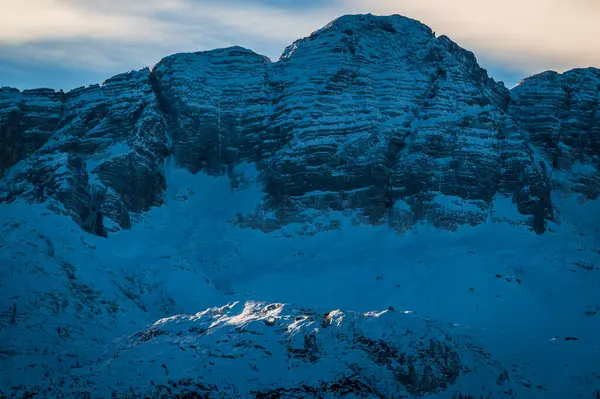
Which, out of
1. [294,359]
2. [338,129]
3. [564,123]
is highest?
[338,129]

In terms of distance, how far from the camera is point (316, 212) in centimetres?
13688

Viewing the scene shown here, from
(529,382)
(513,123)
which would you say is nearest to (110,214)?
(513,123)

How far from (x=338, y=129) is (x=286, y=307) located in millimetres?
59335

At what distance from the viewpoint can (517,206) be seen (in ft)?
455

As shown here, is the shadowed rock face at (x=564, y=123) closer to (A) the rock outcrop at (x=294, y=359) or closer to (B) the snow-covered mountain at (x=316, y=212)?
(B) the snow-covered mountain at (x=316, y=212)

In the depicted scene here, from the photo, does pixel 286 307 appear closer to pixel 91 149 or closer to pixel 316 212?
pixel 316 212

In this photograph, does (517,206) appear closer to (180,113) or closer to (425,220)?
(425,220)

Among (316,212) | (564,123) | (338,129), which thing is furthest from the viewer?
(564,123)

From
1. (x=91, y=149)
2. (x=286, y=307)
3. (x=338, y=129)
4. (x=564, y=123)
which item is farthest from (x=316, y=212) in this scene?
(x=286, y=307)

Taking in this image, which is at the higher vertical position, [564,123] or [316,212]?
[564,123]

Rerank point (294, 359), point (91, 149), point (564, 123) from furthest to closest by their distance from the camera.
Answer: point (564, 123), point (91, 149), point (294, 359)

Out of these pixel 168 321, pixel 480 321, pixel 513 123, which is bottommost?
pixel 480 321

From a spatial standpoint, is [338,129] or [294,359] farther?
[338,129]

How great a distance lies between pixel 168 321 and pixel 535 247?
60354 mm
